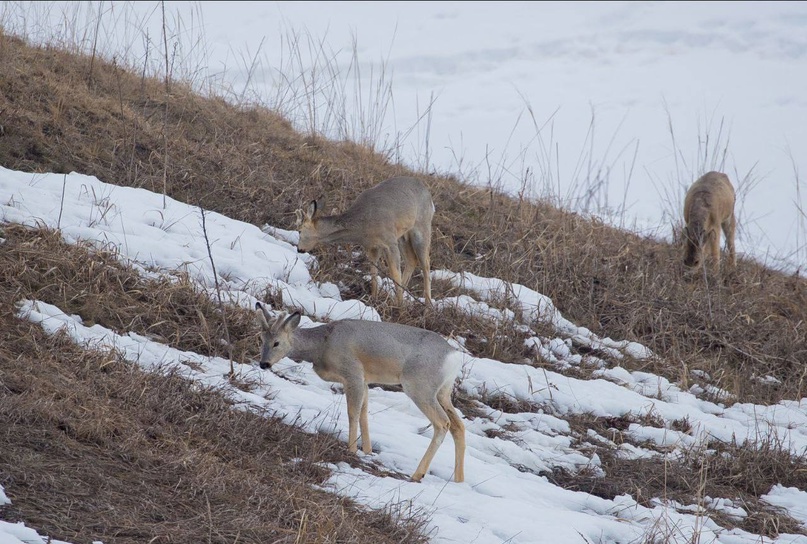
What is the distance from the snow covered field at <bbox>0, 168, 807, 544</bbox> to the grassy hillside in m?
0.30

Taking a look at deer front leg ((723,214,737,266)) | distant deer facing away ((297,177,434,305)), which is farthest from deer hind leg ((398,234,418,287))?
deer front leg ((723,214,737,266))

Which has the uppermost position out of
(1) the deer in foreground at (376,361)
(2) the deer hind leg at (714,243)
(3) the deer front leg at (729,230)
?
(3) the deer front leg at (729,230)

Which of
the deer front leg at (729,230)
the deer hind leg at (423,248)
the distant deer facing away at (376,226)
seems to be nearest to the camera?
the distant deer facing away at (376,226)

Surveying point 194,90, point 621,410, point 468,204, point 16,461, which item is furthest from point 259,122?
point 16,461

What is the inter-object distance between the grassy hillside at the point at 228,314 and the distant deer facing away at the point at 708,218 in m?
0.38

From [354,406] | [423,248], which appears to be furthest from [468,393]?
[423,248]

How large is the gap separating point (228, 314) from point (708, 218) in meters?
9.08

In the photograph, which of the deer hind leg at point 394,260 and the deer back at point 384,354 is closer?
the deer back at point 384,354

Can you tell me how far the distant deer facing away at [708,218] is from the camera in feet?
48.5

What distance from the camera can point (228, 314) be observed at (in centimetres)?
895

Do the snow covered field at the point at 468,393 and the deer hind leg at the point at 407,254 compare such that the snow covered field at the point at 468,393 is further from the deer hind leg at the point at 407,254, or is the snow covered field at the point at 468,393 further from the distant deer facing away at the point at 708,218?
the distant deer facing away at the point at 708,218

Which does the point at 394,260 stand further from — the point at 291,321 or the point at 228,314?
the point at 291,321

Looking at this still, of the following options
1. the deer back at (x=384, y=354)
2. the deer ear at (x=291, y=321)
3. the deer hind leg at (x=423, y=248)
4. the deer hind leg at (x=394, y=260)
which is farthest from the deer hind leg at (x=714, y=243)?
the deer ear at (x=291, y=321)

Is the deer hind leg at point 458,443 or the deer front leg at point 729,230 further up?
the deer front leg at point 729,230
